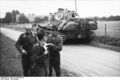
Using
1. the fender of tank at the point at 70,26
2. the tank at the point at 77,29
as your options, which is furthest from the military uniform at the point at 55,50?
the fender of tank at the point at 70,26

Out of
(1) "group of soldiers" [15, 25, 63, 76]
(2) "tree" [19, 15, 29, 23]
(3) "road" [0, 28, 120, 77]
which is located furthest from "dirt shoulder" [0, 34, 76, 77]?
(2) "tree" [19, 15, 29, 23]

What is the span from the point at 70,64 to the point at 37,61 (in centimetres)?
174

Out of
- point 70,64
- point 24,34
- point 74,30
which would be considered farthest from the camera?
point 74,30

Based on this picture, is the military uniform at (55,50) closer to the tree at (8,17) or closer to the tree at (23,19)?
the tree at (23,19)

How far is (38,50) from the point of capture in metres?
3.46

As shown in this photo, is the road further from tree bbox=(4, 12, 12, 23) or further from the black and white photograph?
tree bbox=(4, 12, 12, 23)

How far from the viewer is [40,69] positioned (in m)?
3.43

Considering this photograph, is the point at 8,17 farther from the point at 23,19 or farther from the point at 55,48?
the point at 55,48

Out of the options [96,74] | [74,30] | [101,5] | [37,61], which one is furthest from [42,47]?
[74,30]

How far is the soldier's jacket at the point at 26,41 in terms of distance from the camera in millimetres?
3771

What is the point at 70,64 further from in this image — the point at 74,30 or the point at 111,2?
the point at 74,30

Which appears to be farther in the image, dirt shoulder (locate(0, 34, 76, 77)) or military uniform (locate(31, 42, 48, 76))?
dirt shoulder (locate(0, 34, 76, 77))

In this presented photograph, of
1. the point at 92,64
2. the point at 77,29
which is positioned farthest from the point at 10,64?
the point at 77,29

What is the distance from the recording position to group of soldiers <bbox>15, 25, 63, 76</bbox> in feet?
11.3
